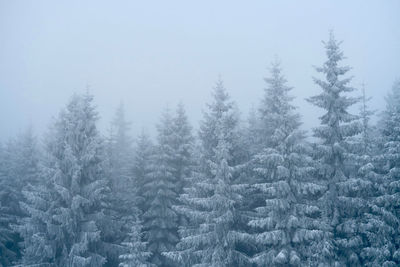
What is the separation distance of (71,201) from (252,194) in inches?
517

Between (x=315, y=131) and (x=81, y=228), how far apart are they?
17619mm

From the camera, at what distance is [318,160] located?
23375mm

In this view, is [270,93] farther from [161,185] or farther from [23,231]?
[23,231]

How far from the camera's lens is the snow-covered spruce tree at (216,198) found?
2325 centimetres

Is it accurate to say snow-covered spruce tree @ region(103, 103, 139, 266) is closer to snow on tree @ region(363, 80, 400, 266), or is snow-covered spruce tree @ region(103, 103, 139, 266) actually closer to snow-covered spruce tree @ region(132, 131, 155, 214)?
snow-covered spruce tree @ region(132, 131, 155, 214)

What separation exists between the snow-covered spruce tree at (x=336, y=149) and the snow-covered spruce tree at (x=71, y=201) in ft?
50.1

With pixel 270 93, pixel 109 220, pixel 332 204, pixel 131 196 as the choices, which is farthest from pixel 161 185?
pixel 332 204

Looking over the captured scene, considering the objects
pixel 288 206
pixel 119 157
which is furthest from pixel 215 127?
pixel 119 157

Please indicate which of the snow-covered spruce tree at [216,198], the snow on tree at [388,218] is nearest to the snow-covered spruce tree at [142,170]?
the snow-covered spruce tree at [216,198]

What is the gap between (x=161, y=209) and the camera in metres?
30.7

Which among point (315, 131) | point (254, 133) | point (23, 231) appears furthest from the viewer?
point (254, 133)

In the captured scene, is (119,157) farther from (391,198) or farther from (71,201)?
(391,198)

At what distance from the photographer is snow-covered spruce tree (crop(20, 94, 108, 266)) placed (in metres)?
25.5

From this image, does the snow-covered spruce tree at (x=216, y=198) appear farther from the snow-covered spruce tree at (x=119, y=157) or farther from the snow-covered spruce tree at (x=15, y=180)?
the snow-covered spruce tree at (x=15, y=180)
